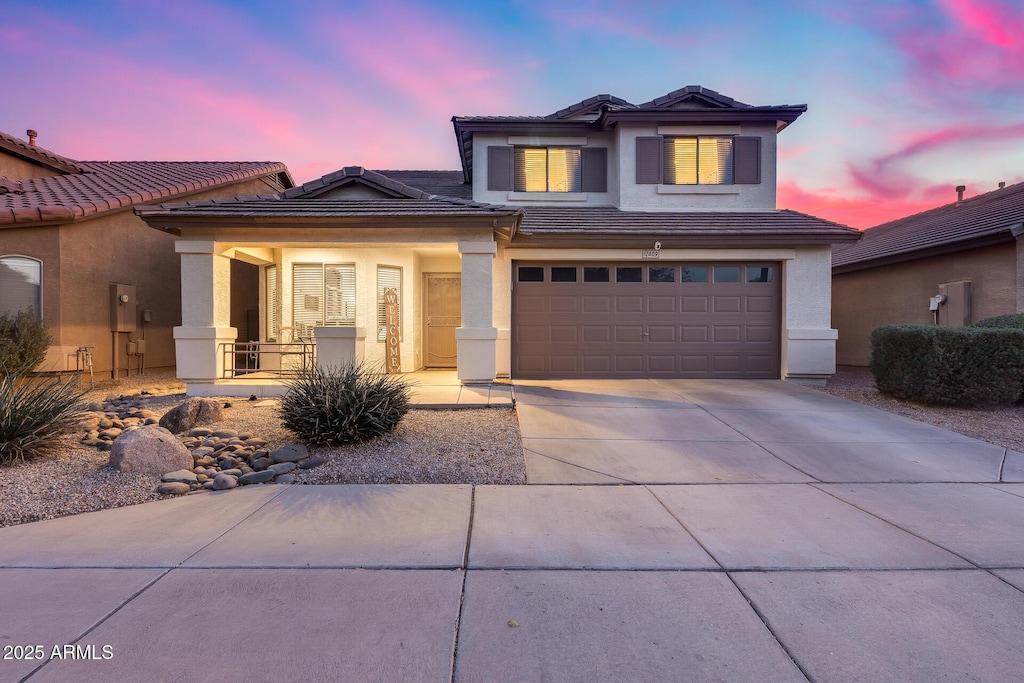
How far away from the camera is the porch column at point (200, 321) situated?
1032 cm

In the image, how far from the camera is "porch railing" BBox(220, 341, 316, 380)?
34.7 feet

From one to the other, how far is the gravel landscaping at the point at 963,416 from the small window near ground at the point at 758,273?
9.34 feet

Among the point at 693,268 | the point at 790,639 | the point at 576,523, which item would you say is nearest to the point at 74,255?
the point at 576,523

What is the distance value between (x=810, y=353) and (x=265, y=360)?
1250 centimetres

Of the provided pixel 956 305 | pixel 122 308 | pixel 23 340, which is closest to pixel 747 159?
pixel 956 305

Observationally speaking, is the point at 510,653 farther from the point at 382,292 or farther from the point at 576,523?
the point at 382,292

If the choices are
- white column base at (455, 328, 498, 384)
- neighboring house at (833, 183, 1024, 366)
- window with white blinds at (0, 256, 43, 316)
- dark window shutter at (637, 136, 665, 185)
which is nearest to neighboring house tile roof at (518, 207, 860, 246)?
dark window shutter at (637, 136, 665, 185)

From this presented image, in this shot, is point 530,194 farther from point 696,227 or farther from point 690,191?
point 696,227

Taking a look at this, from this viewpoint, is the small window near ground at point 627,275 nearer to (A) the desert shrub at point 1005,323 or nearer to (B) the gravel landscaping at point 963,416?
(B) the gravel landscaping at point 963,416

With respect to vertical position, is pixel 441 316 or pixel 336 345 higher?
pixel 441 316

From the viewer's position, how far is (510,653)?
2.88 m

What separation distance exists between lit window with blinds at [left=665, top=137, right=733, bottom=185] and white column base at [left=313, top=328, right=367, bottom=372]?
364 inches

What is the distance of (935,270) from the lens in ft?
49.6

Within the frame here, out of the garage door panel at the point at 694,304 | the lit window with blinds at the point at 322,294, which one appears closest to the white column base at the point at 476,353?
the lit window with blinds at the point at 322,294
